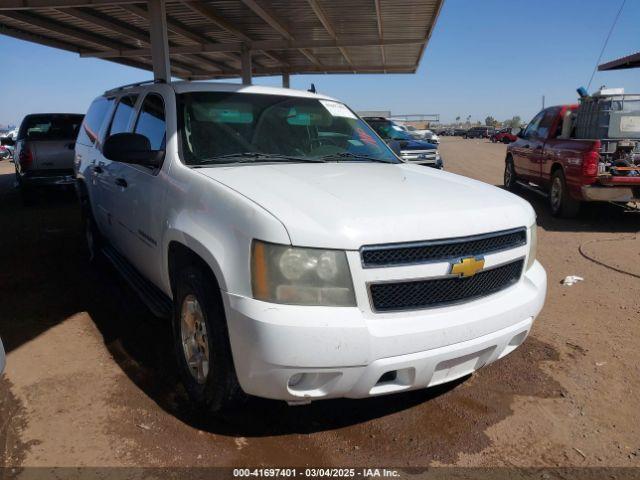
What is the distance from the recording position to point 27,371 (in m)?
3.41

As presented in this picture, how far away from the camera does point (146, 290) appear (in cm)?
379

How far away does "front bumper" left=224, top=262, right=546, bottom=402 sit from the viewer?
7.19 feet

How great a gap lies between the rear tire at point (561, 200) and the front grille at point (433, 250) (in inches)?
252

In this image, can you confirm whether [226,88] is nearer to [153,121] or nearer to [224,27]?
[153,121]

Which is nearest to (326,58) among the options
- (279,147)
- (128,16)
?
(128,16)

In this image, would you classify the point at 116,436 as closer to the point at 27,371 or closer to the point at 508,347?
the point at 27,371

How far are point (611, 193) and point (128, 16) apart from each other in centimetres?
946

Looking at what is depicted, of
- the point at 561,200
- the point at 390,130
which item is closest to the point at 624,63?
the point at 390,130

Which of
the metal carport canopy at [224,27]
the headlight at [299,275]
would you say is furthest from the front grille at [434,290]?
the metal carport canopy at [224,27]

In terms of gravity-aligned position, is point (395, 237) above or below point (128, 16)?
below

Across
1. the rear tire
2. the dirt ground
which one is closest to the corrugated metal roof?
the rear tire

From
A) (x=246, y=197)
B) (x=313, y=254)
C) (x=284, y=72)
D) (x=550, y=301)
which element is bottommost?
(x=550, y=301)

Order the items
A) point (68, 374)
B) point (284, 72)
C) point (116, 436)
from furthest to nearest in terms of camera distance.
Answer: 1. point (284, 72)
2. point (68, 374)
3. point (116, 436)

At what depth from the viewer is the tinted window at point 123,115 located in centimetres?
439
